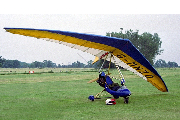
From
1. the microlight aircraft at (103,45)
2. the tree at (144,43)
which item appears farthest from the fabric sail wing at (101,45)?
the tree at (144,43)

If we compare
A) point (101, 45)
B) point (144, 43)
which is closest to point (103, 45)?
point (101, 45)

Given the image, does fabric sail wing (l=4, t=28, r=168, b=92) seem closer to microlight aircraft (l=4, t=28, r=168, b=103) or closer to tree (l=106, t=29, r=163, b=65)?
microlight aircraft (l=4, t=28, r=168, b=103)

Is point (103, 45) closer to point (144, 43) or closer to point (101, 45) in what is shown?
point (101, 45)

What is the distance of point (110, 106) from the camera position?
9.31 m

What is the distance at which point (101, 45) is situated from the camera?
32.2ft

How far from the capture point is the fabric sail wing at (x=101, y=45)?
8.60 metres

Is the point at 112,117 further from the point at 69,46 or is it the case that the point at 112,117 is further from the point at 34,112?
the point at 69,46

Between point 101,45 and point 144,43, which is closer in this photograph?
point 101,45

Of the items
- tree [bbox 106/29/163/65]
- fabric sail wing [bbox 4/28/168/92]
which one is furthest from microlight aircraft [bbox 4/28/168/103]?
tree [bbox 106/29/163/65]

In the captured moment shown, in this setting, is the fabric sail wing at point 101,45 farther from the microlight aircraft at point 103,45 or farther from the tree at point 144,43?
the tree at point 144,43

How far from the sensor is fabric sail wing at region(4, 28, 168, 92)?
8602mm

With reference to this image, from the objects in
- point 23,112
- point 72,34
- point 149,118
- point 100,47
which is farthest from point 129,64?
point 23,112

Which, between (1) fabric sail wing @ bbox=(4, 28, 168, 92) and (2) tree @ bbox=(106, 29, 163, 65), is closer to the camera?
(1) fabric sail wing @ bbox=(4, 28, 168, 92)

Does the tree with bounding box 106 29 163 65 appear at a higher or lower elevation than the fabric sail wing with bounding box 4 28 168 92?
higher
